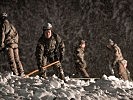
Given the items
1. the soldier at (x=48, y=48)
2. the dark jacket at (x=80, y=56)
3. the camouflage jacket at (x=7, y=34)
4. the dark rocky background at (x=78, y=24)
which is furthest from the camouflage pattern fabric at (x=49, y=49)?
the dark rocky background at (x=78, y=24)

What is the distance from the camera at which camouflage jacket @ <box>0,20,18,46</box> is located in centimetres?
1153

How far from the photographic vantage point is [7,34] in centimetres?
1171

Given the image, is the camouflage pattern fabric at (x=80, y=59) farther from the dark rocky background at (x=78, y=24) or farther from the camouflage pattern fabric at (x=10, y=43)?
the camouflage pattern fabric at (x=10, y=43)

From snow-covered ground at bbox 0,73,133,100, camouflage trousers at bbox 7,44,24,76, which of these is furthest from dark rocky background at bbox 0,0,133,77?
camouflage trousers at bbox 7,44,24,76

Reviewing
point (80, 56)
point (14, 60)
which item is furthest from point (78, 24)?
point (14, 60)

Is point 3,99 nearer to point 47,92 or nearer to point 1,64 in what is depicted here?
point 47,92

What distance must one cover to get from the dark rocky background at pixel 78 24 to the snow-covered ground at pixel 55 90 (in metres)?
5.43

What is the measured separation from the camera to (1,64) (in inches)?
728

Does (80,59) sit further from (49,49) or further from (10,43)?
(10,43)

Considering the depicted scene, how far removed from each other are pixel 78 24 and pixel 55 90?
7.84m

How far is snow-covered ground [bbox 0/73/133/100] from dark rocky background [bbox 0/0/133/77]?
543 centimetres

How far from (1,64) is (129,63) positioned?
16.7 ft

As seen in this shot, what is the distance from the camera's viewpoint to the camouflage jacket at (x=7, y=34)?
1153 cm

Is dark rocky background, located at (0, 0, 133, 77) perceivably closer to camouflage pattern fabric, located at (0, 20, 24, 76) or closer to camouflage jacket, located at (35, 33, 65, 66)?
camouflage jacket, located at (35, 33, 65, 66)
